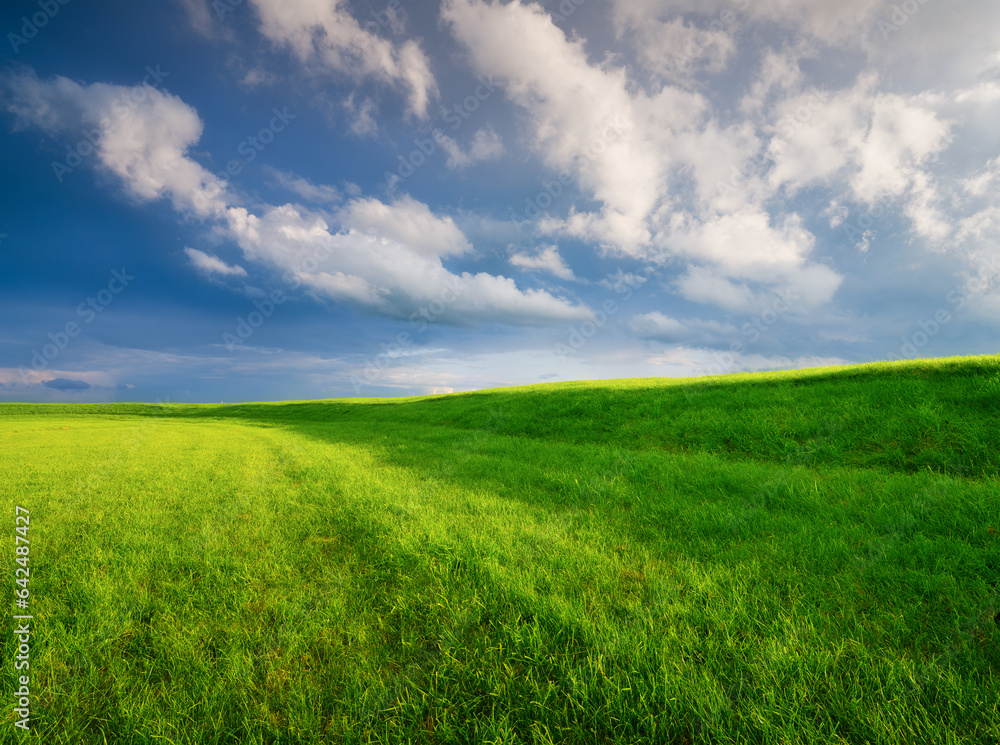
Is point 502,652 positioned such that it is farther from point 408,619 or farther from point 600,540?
point 600,540

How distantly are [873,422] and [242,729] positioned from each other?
45.6ft

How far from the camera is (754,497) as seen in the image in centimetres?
625

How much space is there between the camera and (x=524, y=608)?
10.9ft

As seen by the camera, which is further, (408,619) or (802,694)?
(408,619)

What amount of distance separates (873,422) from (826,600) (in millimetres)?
9629

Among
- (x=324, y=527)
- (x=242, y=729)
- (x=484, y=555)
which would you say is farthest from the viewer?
(x=324, y=527)

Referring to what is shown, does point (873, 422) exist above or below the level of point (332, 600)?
above

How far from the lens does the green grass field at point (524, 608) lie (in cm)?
235

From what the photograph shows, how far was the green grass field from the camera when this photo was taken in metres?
2.35

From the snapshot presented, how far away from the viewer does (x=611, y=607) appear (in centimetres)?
335

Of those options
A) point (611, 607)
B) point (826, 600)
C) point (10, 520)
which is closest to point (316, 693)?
point (611, 607)

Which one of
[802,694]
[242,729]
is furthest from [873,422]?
[242,729]

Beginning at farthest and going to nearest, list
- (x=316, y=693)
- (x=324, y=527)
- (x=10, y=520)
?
(x=10, y=520)
(x=324, y=527)
(x=316, y=693)

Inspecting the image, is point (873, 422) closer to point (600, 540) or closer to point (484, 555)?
point (600, 540)
